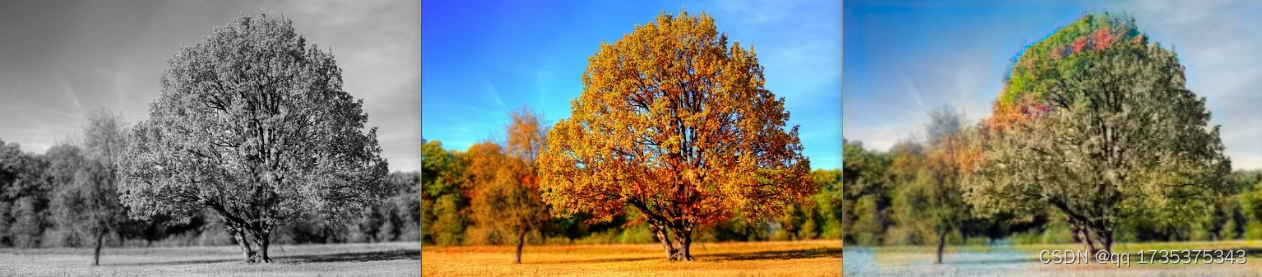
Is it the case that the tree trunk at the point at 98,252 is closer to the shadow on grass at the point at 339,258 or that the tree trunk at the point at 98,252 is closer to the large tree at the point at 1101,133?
the shadow on grass at the point at 339,258

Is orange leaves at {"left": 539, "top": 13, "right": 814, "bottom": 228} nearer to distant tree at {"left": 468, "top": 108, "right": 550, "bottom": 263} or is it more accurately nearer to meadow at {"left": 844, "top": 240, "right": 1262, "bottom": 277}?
distant tree at {"left": 468, "top": 108, "right": 550, "bottom": 263}

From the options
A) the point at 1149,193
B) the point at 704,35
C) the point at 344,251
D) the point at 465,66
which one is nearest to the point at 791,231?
the point at 704,35

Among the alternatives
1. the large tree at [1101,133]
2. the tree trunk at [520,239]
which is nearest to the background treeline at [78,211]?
the tree trunk at [520,239]

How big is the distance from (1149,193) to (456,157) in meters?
6.08

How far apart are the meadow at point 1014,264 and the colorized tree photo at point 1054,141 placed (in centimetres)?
1

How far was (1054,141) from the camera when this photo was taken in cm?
725

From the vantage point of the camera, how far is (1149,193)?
7.11 meters

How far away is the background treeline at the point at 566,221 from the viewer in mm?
8383

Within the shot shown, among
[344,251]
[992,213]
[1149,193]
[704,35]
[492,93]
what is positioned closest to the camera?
[1149,193]

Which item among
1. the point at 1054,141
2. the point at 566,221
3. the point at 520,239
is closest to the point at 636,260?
the point at 566,221

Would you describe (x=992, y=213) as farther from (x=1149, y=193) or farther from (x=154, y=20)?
(x=154, y=20)

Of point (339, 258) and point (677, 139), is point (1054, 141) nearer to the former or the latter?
point (677, 139)

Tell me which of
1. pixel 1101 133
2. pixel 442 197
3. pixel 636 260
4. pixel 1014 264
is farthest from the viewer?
pixel 442 197

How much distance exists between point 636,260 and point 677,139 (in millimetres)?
1330
